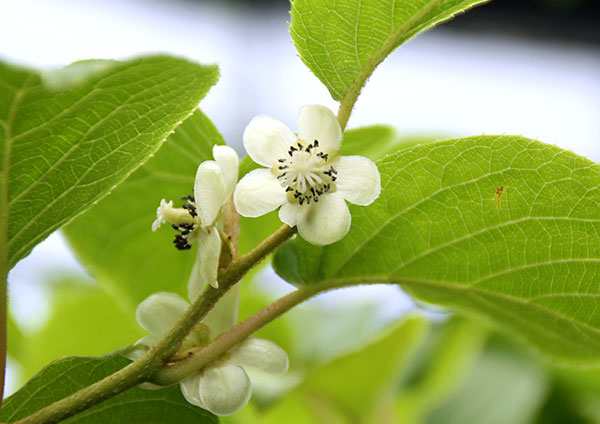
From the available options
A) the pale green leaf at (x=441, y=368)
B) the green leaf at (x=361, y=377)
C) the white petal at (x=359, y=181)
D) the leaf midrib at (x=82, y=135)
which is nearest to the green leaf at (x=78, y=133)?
the leaf midrib at (x=82, y=135)

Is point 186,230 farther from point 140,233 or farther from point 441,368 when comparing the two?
point 441,368

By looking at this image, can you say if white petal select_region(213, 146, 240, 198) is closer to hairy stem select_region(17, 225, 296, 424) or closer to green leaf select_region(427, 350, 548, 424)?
hairy stem select_region(17, 225, 296, 424)

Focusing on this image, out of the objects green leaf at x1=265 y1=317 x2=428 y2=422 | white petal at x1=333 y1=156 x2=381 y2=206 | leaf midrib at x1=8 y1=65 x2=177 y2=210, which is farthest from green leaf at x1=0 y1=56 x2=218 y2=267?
green leaf at x1=265 y1=317 x2=428 y2=422

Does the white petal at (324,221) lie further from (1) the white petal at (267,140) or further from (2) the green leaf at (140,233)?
(2) the green leaf at (140,233)

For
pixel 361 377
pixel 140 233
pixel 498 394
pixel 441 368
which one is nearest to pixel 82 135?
pixel 140 233

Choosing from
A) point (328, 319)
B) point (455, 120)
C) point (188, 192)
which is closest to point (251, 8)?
point (455, 120)

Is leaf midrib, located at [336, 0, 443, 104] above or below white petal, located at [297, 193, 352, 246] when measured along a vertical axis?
above
